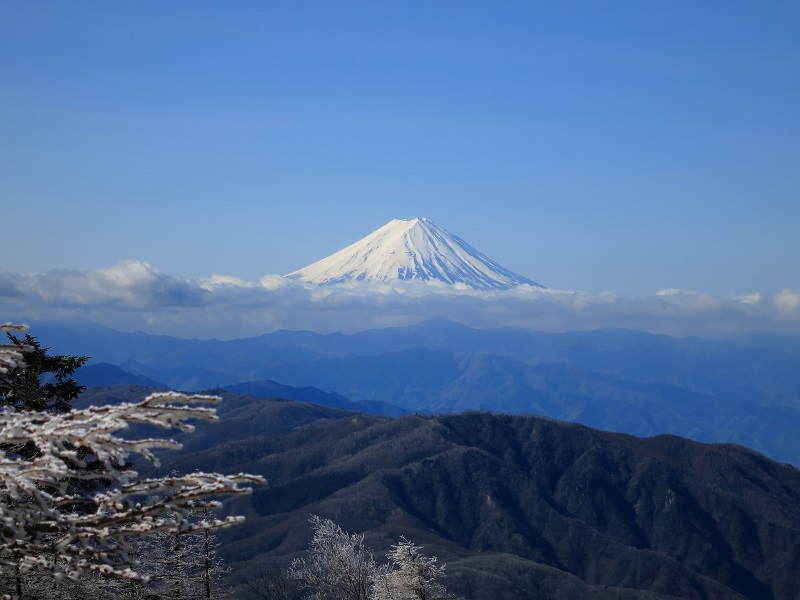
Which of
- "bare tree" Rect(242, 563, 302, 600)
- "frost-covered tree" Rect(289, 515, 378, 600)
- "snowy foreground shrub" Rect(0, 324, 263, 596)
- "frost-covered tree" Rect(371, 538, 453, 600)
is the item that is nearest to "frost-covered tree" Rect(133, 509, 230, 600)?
"frost-covered tree" Rect(289, 515, 378, 600)

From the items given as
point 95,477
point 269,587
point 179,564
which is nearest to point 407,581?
point 179,564

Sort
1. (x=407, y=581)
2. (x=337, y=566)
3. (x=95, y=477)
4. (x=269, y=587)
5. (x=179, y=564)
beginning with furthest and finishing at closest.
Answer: (x=269, y=587) → (x=337, y=566) → (x=407, y=581) → (x=179, y=564) → (x=95, y=477)

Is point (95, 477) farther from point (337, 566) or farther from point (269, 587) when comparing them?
point (269, 587)

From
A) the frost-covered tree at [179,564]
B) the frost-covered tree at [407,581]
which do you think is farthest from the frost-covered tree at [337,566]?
the frost-covered tree at [179,564]

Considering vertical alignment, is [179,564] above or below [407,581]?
above

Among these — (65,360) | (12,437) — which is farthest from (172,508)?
(65,360)

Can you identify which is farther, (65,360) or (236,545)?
(236,545)

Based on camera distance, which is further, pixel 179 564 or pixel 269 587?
pixel 269 587

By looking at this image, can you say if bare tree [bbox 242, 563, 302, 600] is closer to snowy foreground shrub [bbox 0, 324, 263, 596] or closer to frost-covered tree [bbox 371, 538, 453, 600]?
frost-covered tree [bbox 371, 538, 453, 600]

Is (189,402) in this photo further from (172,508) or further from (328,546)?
(328,546)

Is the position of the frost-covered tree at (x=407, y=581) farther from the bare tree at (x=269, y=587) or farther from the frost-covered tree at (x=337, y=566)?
the bare tree at (x=269, y=587)

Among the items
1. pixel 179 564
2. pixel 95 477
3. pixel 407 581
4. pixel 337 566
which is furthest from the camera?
pixel 337 566
